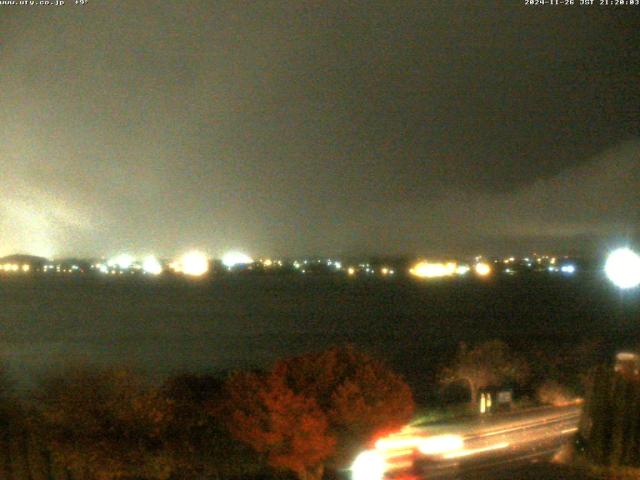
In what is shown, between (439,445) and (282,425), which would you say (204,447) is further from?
(439,445)

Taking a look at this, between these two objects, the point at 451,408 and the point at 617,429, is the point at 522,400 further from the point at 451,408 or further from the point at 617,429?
the point at 617,429

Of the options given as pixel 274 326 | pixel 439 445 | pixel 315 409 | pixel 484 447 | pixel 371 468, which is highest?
pixel 315 409

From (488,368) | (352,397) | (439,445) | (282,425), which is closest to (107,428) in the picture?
(282,425)

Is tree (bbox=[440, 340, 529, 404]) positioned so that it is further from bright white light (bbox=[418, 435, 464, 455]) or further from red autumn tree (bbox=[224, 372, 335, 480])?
bright white light (bbox=[418, 435, 464, 455])

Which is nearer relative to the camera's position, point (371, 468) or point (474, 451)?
point (371, 468)

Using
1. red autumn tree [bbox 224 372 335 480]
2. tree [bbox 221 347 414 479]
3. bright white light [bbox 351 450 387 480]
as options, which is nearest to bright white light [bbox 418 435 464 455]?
bright white light [bbox 351 450 387 480]

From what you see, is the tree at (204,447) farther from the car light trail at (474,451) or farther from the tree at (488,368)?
the tree at (488,368)
